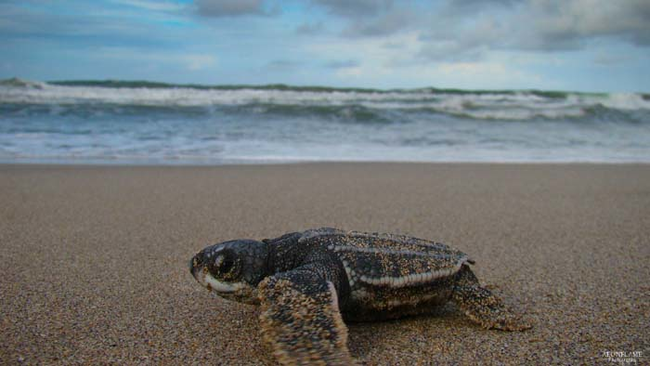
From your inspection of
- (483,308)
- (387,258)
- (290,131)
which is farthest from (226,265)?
(290,131)

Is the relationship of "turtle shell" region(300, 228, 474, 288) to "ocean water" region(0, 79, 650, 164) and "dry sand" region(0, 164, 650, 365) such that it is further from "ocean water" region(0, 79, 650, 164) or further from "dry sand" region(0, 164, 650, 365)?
"ocean water" region(0, 79, 650, 164)

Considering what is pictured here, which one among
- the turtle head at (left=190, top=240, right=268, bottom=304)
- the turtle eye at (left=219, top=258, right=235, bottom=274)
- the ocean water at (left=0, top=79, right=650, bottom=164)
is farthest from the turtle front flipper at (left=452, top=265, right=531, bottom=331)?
the ocean water at (left=0, top=79, right=650, bottom=164)

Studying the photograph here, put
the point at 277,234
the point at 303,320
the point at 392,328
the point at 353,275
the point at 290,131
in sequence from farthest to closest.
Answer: the point at 290,131, the point at 277,234, the point at 392,328, the point at 353,275, the point at 303,320

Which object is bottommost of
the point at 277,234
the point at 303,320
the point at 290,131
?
the point at 277,234

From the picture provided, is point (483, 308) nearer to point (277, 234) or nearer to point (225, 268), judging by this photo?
point (225, 268)

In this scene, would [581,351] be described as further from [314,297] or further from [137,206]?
[137,206]

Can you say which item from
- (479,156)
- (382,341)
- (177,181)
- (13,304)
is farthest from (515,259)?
(479,156)
